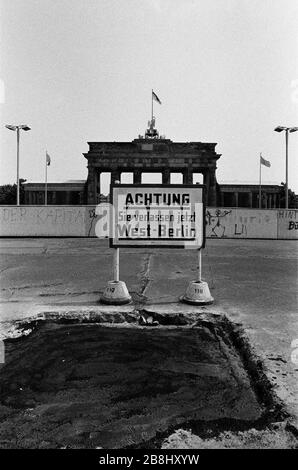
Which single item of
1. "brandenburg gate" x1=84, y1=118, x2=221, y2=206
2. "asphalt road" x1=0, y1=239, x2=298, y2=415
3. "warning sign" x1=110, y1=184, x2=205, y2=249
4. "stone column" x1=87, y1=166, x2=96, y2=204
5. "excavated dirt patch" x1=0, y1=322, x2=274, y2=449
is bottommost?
"excavated dirt patch" x1=0, y1=322, x2=274, y2=449

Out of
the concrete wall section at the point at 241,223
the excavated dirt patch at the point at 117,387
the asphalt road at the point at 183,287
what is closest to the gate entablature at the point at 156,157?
the concrete wall section at the point at 241,223

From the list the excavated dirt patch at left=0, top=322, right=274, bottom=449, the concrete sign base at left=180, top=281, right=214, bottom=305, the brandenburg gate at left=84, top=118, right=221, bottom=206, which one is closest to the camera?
the excavated dirt patch at left=0, top=322, right=274, bottom=449

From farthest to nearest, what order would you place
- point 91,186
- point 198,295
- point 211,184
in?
point 91,186
point 211,184
point 198,295

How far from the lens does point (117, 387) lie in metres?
2.78

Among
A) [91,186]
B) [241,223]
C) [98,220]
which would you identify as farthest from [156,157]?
[241,223]

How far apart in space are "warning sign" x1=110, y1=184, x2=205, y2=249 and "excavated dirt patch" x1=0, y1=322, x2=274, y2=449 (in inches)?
69.1

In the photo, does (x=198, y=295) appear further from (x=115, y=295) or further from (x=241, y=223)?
(x=241, y=223)

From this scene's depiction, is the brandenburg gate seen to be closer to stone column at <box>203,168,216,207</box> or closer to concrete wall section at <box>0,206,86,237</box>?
stone column at <box>203,168,216,207</box>

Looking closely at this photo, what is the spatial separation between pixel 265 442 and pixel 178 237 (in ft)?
12.1

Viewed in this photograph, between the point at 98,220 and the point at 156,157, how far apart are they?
85.7 feet

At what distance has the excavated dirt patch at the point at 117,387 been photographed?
2.21m

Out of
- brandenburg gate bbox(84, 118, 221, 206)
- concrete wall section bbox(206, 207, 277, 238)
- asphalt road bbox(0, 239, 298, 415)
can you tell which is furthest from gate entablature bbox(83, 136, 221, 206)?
asphalt road bbox(0, 239, 298, 415)

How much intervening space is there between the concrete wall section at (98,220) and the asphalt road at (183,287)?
312 inches

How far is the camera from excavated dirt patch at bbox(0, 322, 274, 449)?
2.21 meters
